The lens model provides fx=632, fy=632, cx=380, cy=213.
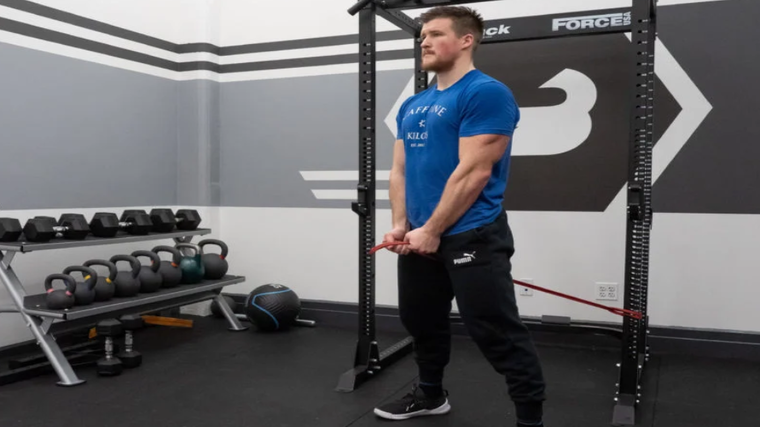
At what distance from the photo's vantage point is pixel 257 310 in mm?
3539

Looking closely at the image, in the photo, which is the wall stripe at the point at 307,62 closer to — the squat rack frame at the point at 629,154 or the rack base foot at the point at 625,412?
the squat rack frame at the point at 629,154

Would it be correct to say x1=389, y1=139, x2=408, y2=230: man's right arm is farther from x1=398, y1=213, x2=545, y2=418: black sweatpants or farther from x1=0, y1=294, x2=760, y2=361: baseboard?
x1=0, y1=294, x2=760, y2=361: baseboard

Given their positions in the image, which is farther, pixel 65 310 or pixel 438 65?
pixel 65 310

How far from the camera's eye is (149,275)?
10.2 feet

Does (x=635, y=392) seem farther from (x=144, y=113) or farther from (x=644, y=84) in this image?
(x=144, y=113)

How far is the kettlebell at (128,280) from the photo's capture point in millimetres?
2975

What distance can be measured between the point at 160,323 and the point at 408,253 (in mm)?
2389

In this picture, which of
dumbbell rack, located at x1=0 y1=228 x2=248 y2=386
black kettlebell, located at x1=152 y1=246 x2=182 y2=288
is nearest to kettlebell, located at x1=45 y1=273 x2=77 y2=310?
dumbbell rack, located at x1=0 y1=228 x2=248 y2=386

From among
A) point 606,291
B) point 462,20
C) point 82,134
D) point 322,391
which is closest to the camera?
point 462,20

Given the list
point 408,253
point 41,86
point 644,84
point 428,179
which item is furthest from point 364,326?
point 41,86

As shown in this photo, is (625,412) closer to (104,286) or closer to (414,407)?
(414,407)

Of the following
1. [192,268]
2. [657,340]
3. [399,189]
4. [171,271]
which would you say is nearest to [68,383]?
[171,271]

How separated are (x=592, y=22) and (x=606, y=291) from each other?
1.34 metres

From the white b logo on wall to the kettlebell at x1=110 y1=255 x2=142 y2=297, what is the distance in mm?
2272
